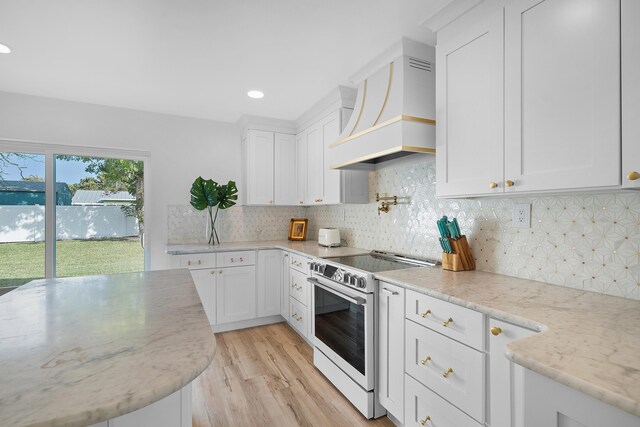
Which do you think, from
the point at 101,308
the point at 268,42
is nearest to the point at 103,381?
the point at 101,308

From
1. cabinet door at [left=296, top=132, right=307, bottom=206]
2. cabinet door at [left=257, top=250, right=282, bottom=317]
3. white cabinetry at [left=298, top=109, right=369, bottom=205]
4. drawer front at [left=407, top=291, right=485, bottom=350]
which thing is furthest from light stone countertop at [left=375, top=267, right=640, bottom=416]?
cabinet door at [left=296, top=132, right=307, bottom=206]

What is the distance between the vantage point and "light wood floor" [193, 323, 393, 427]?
1930mm

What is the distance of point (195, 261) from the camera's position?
3.14 metres

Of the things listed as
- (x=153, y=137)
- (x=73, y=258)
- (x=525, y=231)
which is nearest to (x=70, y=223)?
(x=73, y=258)

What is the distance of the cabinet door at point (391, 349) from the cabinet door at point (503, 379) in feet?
1.71

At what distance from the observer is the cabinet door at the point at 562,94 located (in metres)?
1.13

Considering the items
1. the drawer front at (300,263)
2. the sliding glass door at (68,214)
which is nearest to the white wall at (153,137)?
the sliding glass door at (68,214)

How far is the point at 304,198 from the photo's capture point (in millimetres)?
3662

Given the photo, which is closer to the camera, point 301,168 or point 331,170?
point 331,170

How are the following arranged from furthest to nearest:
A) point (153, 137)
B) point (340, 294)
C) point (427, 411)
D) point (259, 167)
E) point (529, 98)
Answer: point (259, 167) < point (153, 137) < point (340, 294) < point (427, 411) < point (529, 98)

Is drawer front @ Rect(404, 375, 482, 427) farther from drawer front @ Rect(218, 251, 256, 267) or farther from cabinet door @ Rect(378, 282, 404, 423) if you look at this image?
drawer front @ Rect(218, 251, 256, 267)

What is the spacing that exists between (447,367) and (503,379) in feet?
0.91

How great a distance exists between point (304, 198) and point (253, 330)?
61.6 inches

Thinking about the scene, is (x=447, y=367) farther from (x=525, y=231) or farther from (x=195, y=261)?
(x=195, y=261)
